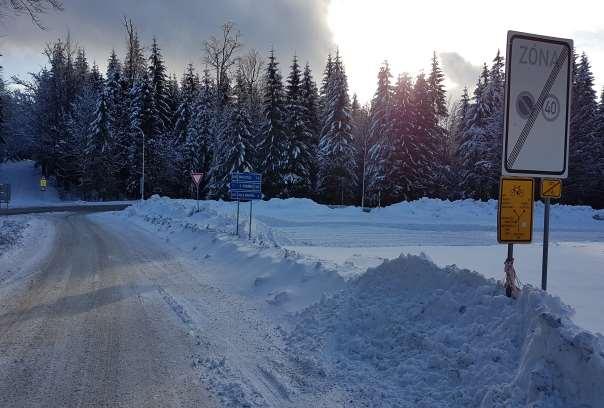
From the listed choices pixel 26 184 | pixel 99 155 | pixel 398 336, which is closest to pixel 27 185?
pixel 26 184

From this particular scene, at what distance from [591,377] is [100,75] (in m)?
72.4

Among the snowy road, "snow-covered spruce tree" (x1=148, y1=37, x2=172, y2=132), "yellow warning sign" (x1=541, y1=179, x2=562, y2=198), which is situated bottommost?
the snowy road

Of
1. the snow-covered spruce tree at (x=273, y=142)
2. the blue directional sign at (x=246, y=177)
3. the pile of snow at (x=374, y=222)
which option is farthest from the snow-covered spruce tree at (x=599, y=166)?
the blue directional sign at (x=246, y=177)

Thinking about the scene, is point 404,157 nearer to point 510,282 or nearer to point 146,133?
point 146,133

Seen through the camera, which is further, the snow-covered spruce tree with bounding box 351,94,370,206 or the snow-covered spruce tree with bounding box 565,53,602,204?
the snow-covered spruce tree with bounding box 351,94,370,206

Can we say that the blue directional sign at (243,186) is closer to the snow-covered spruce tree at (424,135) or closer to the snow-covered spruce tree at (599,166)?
the snow-covered spruce tree at (424,135)

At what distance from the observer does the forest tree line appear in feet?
140

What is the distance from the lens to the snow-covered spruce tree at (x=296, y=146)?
43.4 m

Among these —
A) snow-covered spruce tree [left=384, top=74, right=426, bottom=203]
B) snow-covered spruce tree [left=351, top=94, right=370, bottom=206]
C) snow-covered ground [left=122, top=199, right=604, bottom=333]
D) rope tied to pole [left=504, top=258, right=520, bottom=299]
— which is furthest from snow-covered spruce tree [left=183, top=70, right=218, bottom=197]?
rope tied to pole [left=504, top=258, right=520, bottom=299]

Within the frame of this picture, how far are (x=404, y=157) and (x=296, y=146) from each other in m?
10.0

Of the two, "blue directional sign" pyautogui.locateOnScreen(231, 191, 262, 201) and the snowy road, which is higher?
"blue directional sign" pyautogui.locateOnScreen(231, 191, 262, 201)

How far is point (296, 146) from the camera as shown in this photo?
43.6 m

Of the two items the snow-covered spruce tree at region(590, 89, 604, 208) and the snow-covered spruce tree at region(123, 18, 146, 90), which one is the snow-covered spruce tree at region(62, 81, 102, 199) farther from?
the snow-covered spruce tree at region(590, 89, 604, 208)

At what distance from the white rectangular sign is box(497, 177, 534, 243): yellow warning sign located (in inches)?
5.4
